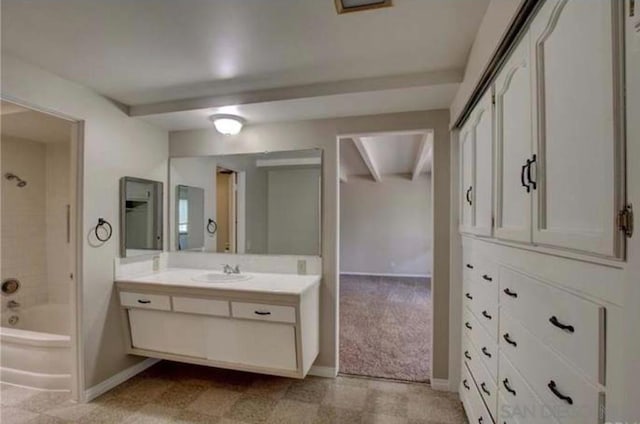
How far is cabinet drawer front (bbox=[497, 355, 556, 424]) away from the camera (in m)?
1.01

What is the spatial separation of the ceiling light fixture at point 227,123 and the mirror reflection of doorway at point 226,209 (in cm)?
46

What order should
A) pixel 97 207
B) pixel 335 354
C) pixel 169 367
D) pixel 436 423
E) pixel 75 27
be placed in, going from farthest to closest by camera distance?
pixel 169 367 → pixel 335 354 → pixel 97 207 → pixel 436 423 → pixel 75 27

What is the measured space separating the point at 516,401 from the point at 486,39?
159 cm

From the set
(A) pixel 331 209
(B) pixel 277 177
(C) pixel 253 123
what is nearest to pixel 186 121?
(C) pixel 253 123

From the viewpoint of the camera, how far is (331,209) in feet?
8.59

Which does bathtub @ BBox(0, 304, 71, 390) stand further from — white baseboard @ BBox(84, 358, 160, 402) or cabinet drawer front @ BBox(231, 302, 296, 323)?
cabinet drawer front @ BBox(231, 302, 296, 323)

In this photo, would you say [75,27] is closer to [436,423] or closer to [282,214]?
[282,214]

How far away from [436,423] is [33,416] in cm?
274

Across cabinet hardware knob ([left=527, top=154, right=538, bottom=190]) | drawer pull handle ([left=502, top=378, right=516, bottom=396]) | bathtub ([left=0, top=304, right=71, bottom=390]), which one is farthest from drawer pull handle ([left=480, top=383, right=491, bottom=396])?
bathtub ([left=0, top=304, right=71, bottom=390])

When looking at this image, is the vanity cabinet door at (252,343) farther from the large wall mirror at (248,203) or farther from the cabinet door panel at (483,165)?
the cabinet door panel at (483,165)

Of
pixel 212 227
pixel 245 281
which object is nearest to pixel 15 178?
pixel 212 227

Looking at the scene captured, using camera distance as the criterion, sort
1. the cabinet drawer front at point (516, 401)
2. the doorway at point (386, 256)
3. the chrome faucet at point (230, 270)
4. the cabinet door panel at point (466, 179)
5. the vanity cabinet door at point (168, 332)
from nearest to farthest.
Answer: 1. the cabinet drawer front at point (516, 401)
2. the cabinet door panel at point (466, 179)
3. the vanity cabinet door at point (168, 332)
4. the chrome faucet at point (230, 270)
5. the doorway at point (386, 256)

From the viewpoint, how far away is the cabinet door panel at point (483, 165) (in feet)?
5.02

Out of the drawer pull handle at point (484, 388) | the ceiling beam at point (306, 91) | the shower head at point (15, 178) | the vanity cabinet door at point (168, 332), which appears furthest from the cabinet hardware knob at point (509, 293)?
the shower head at point (15, 178)
